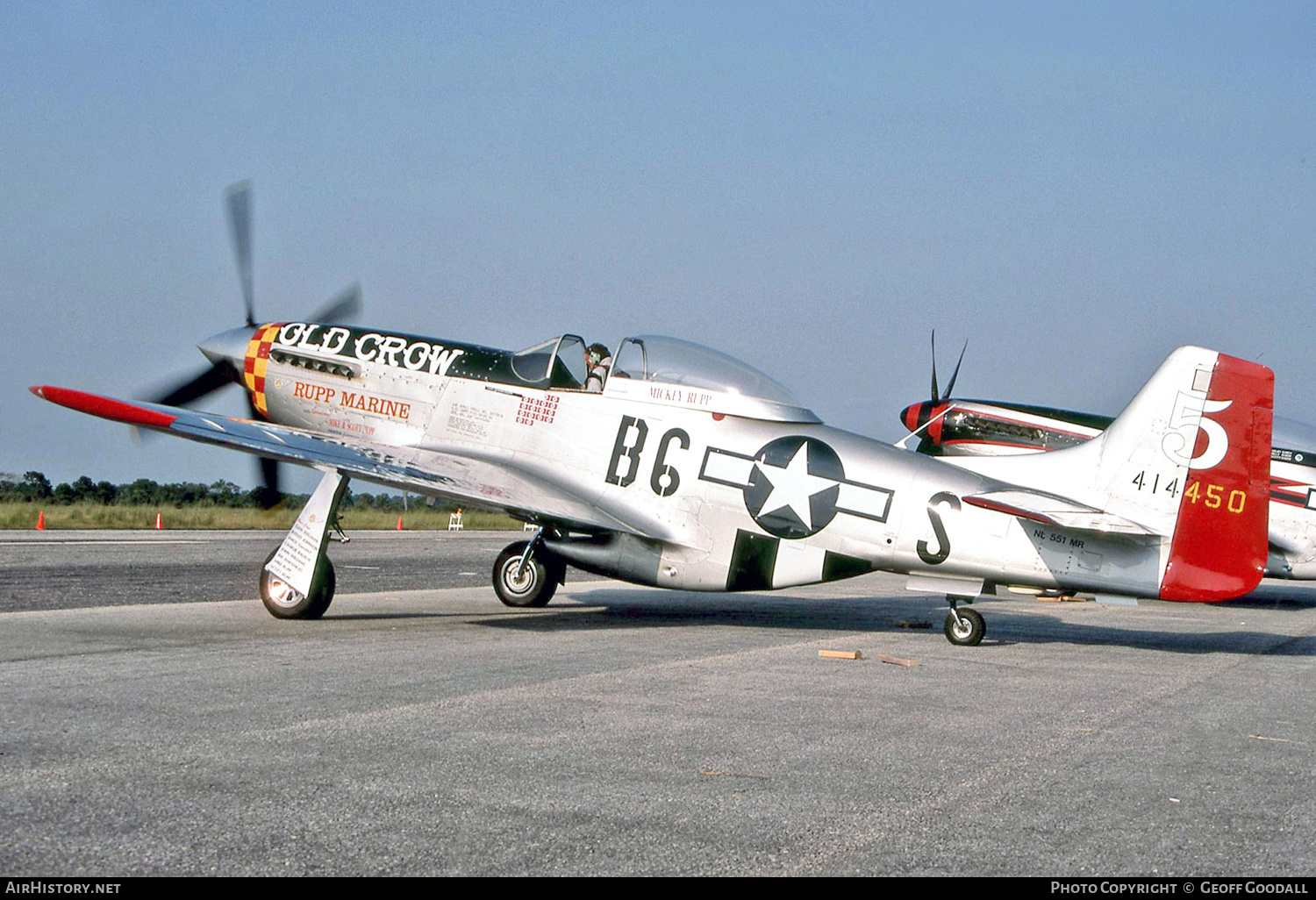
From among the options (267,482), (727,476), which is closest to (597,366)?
(727,476)

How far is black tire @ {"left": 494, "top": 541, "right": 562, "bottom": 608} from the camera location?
1323 centimetres

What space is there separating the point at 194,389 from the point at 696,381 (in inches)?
266

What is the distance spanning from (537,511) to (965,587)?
4.14m

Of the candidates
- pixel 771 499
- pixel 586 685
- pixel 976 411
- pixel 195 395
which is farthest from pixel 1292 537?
pixel 195 395

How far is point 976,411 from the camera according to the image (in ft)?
73.8

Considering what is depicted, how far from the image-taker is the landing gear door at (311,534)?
35.5ft

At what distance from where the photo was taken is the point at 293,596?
10922 mm

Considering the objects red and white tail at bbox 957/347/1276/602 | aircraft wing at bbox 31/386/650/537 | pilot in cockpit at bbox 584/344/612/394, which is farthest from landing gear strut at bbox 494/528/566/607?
red and white tail at bbox 957/347/1276/602

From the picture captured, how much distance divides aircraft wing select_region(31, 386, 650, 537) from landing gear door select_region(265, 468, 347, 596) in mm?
215

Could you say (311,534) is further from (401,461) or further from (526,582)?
(526,582)

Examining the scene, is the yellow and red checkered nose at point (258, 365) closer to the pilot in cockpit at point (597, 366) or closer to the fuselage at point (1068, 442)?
the pilot in cockpit at point (597, 366)

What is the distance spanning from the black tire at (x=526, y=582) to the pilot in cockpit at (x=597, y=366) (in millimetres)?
2354

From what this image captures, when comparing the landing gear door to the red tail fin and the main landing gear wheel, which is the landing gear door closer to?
the main landing gear wheel
